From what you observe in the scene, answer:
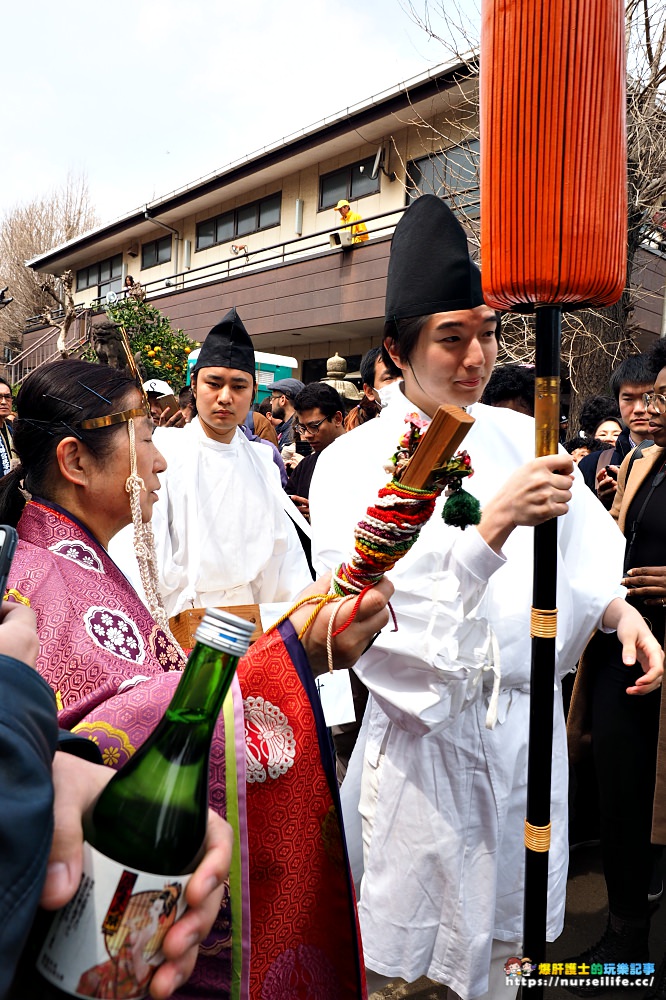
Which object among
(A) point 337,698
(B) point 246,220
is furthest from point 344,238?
(A) point 337,698

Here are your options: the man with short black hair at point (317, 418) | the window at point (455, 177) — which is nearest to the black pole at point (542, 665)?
the man with short black hair at point (317, 418)

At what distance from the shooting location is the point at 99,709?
116cm

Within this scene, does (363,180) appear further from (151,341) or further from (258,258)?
(151,341)

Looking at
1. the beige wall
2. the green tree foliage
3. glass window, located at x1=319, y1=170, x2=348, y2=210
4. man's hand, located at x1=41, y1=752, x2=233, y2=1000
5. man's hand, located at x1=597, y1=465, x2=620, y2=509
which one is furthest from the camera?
glass window, located at x1=319, y1=170, x2=348, y2=210

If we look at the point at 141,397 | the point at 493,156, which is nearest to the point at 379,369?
the point at 141,397

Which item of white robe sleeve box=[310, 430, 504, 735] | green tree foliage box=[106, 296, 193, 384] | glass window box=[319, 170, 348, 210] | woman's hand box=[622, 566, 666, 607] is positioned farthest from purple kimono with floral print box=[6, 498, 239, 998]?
glass window box=[319, 170, 348, 210]

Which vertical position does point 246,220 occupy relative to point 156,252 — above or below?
below

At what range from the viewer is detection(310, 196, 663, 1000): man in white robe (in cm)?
181

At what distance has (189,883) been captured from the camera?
763 millimetres

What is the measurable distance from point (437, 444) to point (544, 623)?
0.62 m

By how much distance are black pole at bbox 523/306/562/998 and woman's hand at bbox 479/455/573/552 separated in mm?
47

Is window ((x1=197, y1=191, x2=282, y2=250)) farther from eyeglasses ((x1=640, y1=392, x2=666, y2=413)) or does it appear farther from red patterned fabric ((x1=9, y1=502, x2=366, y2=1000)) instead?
red patterned fabric ((x1=9, y1=502, x2=366, y2=1000))

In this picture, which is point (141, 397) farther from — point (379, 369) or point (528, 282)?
point (379, 369)

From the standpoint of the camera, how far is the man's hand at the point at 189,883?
2.34 ft
